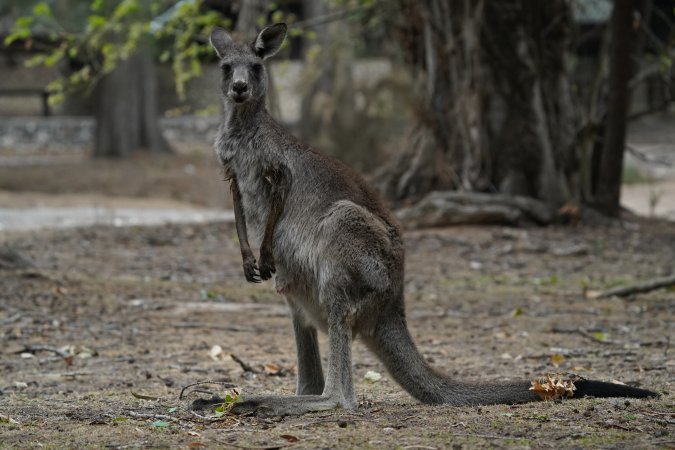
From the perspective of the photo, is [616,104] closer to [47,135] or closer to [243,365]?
[243,365]

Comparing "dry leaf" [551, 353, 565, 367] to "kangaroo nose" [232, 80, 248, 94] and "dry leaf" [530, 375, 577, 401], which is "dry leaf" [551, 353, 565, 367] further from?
"kangaroo nose" [232, 80, 248, 94]

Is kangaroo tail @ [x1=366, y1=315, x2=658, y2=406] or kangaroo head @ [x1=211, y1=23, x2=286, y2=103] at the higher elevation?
kangaroo head @ [x1=211, y1=23, x2=286, y2=103]

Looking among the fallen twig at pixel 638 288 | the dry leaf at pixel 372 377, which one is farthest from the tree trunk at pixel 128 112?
the dry leaf at pixel 372 377

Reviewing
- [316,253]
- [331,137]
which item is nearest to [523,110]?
[331,137]

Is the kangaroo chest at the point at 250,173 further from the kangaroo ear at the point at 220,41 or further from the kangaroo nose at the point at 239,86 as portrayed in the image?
the kangaroo ear at the point at 220,41

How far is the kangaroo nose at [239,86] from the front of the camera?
A: 5250 millimetres

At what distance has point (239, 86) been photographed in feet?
17.3

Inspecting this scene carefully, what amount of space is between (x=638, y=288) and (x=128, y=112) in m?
18.3

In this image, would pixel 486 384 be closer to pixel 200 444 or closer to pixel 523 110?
pixel 200 444

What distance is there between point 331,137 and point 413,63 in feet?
19.0

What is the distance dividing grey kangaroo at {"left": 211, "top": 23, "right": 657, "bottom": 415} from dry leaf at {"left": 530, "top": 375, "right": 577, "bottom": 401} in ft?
0.11

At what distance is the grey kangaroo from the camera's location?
4969mm

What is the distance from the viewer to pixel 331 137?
20469mm

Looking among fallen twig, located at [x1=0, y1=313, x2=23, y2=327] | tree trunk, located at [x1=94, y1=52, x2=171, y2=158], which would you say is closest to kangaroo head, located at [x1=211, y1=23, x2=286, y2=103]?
fallen twig, located at [x1=0, y1=313, x2=23, y2=327]
